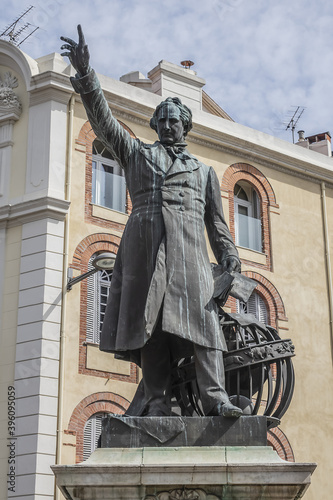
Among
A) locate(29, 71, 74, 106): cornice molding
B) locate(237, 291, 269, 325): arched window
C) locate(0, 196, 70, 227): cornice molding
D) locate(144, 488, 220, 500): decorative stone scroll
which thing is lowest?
locate(144, 488, 220, 500): decorative stone scroll

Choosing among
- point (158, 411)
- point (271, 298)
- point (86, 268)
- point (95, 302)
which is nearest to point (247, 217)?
point (271, 298)

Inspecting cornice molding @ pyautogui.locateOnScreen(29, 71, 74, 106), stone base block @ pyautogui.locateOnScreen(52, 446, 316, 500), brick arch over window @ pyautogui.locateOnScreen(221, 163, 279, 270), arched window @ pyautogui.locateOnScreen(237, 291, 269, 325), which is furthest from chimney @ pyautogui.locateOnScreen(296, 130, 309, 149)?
stone base block @ pyautogui.locateOnScreen(52, 446, 316, 500)

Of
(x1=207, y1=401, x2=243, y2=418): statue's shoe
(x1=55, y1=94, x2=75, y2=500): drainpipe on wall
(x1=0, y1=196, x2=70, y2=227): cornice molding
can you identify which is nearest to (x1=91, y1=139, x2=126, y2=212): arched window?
(x1=55, y1=94, x2=75, y2=500): drainpipe on wall

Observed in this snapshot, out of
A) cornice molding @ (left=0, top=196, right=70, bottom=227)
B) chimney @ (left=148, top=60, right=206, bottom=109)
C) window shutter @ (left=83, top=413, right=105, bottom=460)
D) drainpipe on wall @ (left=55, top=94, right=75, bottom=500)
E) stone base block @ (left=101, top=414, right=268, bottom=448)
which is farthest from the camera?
chimney @ (left=148, top=60, right=206, bottom=109)

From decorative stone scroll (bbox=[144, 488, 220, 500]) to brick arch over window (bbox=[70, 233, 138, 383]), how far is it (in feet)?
51.7

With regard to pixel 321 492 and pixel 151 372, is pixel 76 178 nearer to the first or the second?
pixel 321 492

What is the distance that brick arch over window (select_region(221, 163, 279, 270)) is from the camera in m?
26.7

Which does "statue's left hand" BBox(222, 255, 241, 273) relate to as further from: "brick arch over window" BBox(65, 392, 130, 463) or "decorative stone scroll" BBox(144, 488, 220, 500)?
"brick arch over window" BBox(65, 392, 130, 463)

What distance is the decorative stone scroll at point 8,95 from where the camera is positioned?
24.4 m

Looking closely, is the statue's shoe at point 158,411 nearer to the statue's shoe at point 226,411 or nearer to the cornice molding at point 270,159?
the statue's shoe at point 226,411

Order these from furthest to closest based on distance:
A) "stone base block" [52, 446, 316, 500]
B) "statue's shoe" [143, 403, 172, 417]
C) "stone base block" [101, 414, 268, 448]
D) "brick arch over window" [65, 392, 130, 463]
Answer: "brick arch over window" [65, 392, 130, 463] → "statue's shoe" [143, 403, 172, 417] → "stone base block" [101, 414, 268, 448] → "stone base block" [52, 446, 316, 500]

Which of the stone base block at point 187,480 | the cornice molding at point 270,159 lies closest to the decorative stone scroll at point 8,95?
the cornice molding at point 270,159

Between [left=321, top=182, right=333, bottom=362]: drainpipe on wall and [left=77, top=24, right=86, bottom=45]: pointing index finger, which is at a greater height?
[left=321, top=182, right=333, bottom=362]: drainpipe on wall

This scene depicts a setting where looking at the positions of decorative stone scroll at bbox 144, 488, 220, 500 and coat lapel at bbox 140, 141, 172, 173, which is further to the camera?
coat lapel at bbox 140, 141, 172, 173
